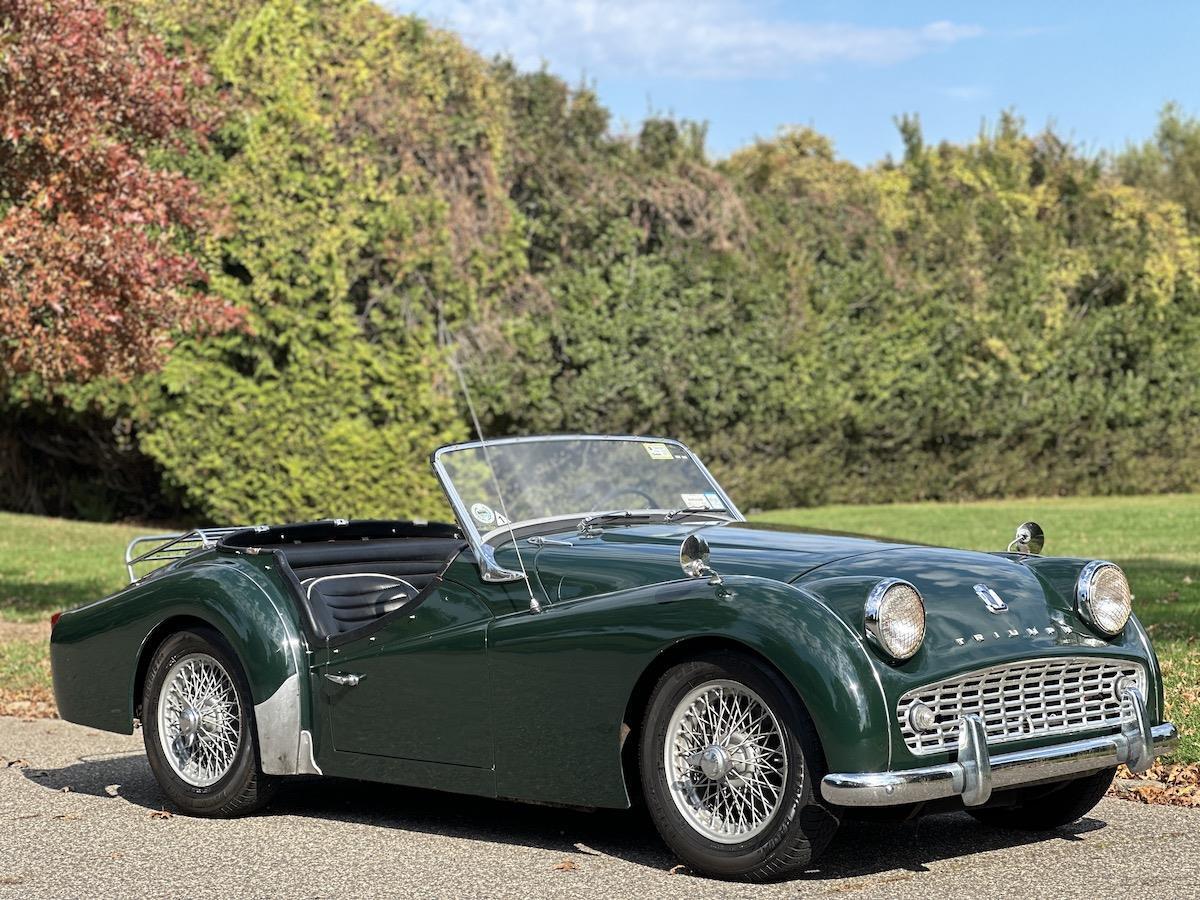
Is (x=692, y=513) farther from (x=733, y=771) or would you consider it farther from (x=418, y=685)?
(x=733, y=771)

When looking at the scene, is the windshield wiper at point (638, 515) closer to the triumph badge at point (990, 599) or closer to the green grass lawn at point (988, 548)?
the triumph badge at point (990, 599)

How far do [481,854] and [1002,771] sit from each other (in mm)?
1810

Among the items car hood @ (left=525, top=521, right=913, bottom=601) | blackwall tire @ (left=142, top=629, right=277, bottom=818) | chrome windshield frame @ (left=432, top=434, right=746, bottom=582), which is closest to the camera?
car hood @ (left=525, top=521, right=913, bottom=601)

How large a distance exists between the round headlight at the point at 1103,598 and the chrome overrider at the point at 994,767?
234 millimetres

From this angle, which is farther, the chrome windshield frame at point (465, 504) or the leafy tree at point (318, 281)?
the leafy tree at point (318, 281)

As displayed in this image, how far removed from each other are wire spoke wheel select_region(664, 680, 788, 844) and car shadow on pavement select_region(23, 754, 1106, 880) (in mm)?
304

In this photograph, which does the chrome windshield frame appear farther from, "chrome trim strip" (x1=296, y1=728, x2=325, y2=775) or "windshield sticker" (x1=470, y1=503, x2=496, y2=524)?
"chrome trim strip" (x1=296, y1=728, x2=325, y2=775)

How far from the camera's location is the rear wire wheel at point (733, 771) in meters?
4.82

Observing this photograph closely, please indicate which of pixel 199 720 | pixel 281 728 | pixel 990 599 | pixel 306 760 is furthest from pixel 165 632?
pixel 990 599

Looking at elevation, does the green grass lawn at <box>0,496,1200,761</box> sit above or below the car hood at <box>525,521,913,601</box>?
below

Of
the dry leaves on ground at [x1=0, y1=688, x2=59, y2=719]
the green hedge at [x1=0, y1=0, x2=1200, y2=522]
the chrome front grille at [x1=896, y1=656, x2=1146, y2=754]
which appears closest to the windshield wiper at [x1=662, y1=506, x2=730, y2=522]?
the chrome front grille at [x1=896, y1=656, x2=1146, y2=754]

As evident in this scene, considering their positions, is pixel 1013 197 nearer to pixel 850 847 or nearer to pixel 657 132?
pixel 657 132

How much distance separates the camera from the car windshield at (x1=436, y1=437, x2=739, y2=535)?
618cm

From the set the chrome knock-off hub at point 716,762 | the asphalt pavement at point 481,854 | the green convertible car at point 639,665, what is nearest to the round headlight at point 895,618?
the green convertible car at point 639,665
